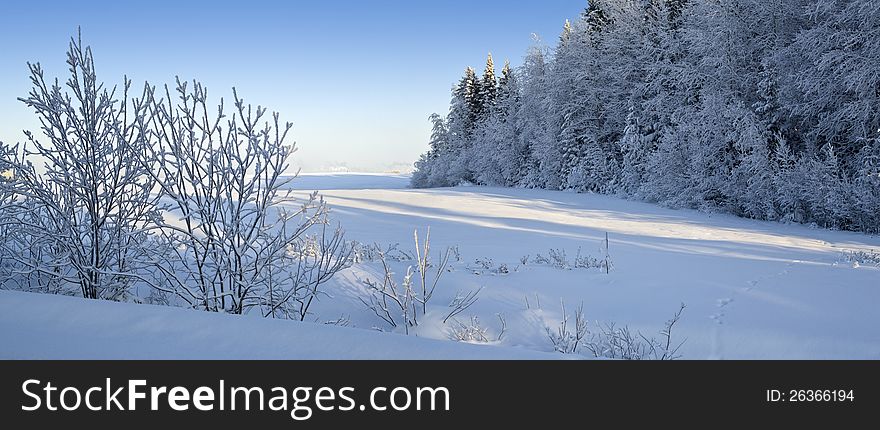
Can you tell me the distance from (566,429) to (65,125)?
495cm

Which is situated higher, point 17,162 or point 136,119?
point 136,119

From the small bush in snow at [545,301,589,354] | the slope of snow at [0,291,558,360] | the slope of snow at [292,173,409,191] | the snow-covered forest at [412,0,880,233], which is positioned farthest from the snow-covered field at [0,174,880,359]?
the slope of snow at [292,173,409,191]

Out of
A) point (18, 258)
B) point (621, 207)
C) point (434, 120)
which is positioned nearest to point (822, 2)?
point (621, 207)

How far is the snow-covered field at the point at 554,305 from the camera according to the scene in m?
2.55

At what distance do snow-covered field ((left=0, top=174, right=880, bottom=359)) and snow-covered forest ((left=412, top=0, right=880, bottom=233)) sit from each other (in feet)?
8.39

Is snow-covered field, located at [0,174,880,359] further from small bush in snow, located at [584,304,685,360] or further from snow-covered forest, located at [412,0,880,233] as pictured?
snow-covered forest, located at [412,0,880,233]

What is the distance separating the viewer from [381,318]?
4910 millimetres

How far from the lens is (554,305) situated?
189 inches

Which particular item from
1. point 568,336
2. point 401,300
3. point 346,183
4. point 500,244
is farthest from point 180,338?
point 346,183

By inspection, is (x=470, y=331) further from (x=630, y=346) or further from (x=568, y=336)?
(x=630, y=346)

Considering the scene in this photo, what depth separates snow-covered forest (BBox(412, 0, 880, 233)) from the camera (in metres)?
11.0

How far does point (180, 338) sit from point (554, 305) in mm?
3297

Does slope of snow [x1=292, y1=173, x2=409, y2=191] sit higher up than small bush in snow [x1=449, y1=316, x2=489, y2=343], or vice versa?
slope of snow [x1=292, y1=173, x2=409, y2=191]

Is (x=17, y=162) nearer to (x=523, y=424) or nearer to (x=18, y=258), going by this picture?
(x=18, y=258)
